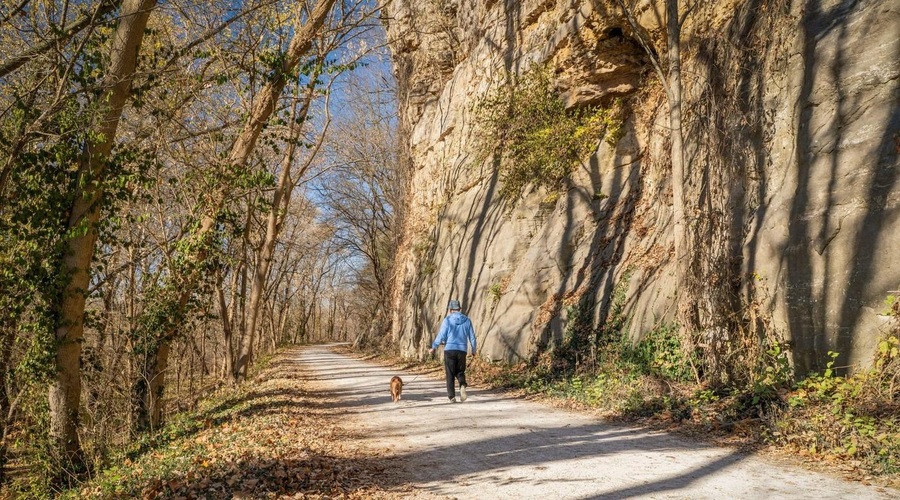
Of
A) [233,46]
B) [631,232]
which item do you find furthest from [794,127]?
Answer: [233,46]

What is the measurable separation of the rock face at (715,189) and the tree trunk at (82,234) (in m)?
8.52

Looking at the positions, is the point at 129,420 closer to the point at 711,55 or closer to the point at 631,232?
the point at 631,232

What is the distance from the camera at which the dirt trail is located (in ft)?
15.7

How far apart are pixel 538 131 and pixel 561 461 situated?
40.8ft

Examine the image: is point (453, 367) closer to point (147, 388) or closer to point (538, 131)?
point (147, 388)

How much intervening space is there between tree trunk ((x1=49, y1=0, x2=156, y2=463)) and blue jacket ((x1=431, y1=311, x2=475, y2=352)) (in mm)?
5999

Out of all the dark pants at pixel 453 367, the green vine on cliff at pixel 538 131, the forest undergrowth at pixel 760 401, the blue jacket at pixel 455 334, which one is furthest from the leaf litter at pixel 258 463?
the green vine on cliff at pixel 538 131

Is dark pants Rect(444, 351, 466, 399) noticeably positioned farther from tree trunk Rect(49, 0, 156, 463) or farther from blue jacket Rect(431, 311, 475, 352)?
tree trunk Rect(49, 0, 156, 463)

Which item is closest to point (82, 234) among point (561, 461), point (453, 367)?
point (453, 367)

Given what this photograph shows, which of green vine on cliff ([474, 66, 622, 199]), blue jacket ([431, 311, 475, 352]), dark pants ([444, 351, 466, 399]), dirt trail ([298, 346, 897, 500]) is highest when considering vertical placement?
green vine on cliff ([474, 66, 622, 199])

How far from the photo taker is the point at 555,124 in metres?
16.3

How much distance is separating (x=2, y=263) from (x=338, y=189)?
2865cm

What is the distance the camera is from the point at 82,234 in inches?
324

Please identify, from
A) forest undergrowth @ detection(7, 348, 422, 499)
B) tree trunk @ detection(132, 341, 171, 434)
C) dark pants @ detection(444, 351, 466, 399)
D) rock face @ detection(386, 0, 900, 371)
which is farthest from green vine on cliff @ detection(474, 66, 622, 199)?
tree trunk @ detection(132, 341, 171, 434)
